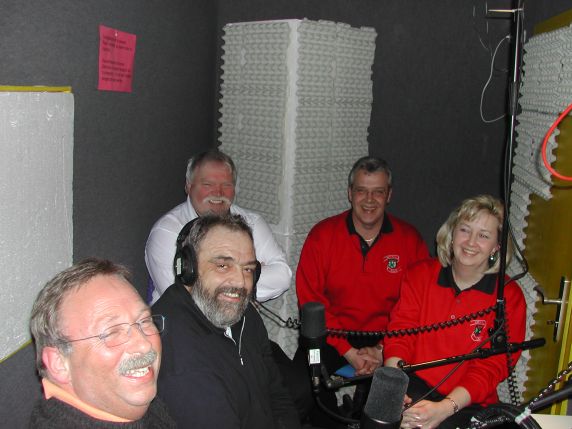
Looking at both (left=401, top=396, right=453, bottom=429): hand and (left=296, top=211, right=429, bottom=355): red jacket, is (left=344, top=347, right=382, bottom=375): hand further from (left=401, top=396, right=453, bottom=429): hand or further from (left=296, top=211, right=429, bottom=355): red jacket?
(left=401, top=396, right=453, bottom=429): hand

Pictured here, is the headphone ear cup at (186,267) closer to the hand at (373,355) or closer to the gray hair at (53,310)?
the gray hair at (53,310)

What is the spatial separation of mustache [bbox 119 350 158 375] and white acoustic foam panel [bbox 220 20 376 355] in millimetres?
1915

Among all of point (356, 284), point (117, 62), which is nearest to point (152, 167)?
point (117, 62)

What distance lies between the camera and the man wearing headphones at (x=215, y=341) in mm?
1521

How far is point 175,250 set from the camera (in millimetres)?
2490

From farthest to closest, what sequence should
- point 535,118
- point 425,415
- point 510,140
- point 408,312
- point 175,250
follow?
point 535,118 < point 175,250 < point 408,312 < point 425,415 < point 510,140

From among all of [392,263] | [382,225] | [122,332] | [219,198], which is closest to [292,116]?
[219,198]

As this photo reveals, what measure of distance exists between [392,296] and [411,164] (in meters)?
1.12

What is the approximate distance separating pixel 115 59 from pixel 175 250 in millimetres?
897

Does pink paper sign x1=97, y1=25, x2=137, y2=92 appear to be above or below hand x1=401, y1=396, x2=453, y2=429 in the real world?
above

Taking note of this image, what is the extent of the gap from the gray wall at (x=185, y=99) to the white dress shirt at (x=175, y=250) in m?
0.12

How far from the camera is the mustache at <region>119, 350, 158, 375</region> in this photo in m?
1.25

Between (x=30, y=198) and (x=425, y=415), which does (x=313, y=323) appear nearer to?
(x=425, y=415)

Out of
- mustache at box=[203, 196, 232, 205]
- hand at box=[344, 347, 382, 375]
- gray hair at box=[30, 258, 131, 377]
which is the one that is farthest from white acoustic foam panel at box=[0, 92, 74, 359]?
hand at box=[344, 347, 382, 375]
